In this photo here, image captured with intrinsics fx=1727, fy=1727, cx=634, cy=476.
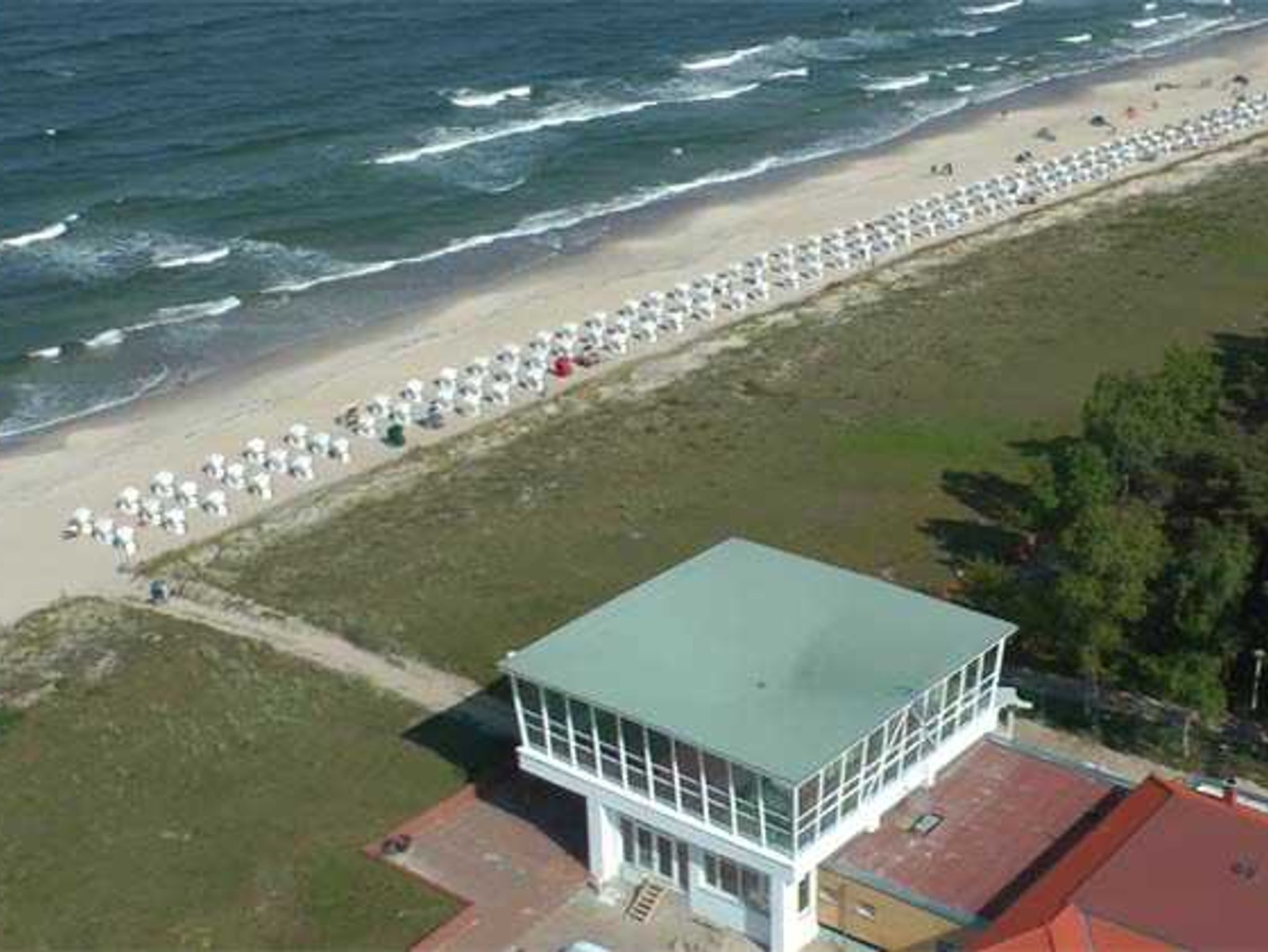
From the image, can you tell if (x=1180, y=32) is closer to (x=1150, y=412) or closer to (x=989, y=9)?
(x=989, y=9)

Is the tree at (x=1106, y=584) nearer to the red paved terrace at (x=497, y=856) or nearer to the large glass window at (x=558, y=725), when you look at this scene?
the red paved terrace at (x=497, y=856)

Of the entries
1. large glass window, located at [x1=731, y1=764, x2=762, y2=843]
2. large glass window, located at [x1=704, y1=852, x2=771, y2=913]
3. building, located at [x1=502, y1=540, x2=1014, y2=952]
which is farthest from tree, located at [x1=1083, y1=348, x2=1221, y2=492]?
large glass window, located at [x1=731, y1=764, x2=762, y2=843]

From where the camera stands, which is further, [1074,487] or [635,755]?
[1074,487]

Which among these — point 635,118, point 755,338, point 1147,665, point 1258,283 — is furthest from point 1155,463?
point 635,118

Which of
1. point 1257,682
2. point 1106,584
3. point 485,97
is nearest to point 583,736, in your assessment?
point 1106,584

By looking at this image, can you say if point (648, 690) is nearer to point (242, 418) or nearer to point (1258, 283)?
point (242, 418)

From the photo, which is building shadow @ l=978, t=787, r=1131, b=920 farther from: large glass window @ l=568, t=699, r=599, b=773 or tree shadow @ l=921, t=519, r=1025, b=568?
tree shadow @ l=921, t=519, r=1025, b=568

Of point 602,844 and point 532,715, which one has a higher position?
point 532,715
